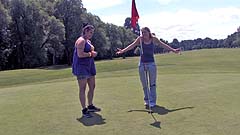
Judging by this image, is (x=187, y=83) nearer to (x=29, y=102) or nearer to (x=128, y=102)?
(x=128, y=102)

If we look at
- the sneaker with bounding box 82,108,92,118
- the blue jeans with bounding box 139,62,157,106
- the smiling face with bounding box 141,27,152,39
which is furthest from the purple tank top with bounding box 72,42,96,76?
the blue jeans with bounding box 139,62,157,106

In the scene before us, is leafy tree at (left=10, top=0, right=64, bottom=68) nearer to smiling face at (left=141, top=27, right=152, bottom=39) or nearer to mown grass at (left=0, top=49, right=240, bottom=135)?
mown grass at (left=0, top=49, right=240, bottom=135)

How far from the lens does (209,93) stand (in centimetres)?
1077

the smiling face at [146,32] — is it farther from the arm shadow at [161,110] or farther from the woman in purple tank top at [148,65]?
the arm shadow at [161,110]

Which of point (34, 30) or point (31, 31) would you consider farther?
point (31, 31)

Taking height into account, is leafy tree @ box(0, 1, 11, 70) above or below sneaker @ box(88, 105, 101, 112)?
above

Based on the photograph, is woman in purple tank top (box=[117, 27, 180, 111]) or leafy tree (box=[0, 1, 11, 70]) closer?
woman in purple tank top (box=[117, 27, 180, 111])

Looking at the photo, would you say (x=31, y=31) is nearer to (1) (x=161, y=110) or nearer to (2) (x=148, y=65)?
(2) (x=148, y=65)

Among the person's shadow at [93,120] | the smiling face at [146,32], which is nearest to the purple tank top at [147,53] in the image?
the smiling face at [146,32]

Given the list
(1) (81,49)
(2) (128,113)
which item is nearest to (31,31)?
(1) (81,49)

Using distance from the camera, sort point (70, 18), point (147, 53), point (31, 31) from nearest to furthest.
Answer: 1. point (147, 53)
2. point (31, 31)
3. point (70, 18)

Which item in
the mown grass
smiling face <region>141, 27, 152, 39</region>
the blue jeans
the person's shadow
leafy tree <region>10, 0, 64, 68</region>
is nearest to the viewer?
the mown grass

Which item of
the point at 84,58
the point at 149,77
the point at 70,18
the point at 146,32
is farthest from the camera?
the point at 70,18

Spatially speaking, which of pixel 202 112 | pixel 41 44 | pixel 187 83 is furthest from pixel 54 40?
pixel 202 112
